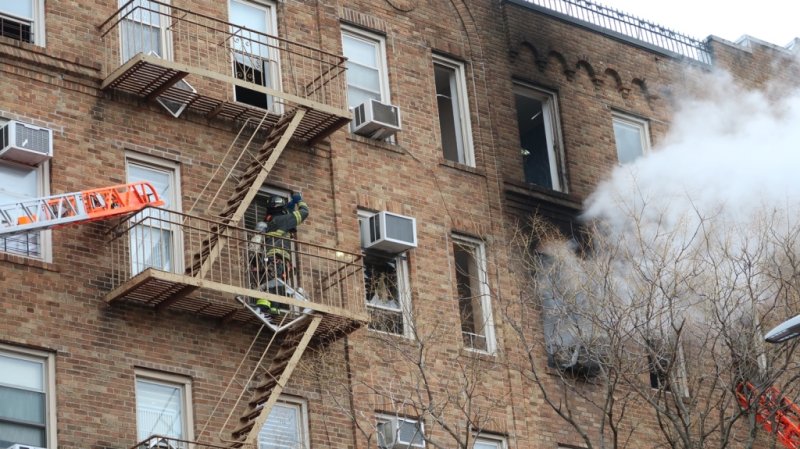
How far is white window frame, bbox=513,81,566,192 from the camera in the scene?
28797mm

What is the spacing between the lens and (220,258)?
23094 millimetres

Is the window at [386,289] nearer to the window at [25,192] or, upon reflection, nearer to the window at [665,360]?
the window at [665,360]

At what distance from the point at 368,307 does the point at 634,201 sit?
535cm

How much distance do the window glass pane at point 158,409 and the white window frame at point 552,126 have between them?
8.72 meters

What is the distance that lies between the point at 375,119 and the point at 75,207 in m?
5.61

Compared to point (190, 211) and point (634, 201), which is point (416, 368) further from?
point (634, 201)

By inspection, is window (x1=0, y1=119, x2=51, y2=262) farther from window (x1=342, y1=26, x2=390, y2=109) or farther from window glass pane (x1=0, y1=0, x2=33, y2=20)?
window (x1=342, y1=26, x2=390, y2=109)

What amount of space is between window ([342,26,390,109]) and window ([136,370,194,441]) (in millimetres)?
6034

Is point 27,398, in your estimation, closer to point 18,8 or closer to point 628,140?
point 18,8

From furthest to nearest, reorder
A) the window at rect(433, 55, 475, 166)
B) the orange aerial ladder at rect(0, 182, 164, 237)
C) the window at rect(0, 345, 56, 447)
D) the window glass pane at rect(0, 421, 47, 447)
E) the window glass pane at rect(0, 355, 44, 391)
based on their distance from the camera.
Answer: the window at rect(433, 55, 475, 166)
the orange aerial ladder at rect(0, 182, 164, 237)
the window glass pane at rect(0, 355, 44, 391)
the window at rect(0, 345, 56, 447)
the window glass pane at rect(0, 421, 47, 447)

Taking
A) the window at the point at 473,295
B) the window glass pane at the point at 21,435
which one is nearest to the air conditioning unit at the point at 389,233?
the window at the point at 473,295

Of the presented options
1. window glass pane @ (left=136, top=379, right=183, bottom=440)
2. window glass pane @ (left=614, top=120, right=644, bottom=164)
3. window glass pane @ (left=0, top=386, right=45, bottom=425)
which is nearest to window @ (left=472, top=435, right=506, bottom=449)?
window glass pane @ (left=136, top=379, right=183, bottom=440)

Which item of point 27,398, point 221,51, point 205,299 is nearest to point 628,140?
point 221,51

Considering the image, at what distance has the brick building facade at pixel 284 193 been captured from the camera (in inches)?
851
